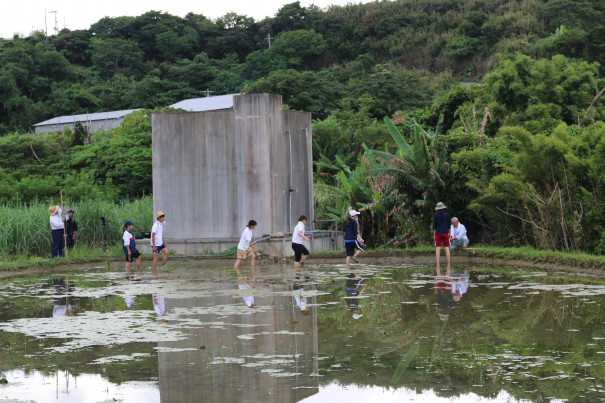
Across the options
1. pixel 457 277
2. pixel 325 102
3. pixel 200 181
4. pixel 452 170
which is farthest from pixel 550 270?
pixel 325 102

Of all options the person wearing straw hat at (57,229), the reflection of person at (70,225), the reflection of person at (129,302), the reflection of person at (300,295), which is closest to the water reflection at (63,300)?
the reflection of person at (129,302)

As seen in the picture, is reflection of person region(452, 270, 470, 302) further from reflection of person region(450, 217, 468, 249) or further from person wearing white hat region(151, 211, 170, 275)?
person wearing white hat region(151, 211, 170, 275)

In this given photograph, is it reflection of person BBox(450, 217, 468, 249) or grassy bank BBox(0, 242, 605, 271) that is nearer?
grassy bank BBox(0, 242, 605, 271)

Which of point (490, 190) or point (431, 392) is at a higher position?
point (490, 190)

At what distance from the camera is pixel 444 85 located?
67.8m

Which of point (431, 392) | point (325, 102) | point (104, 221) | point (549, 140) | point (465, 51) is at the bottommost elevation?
point (431, 392)

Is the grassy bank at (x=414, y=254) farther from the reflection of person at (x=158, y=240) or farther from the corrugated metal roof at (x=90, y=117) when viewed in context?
the corrugated metal roof at (x=90, y=117)

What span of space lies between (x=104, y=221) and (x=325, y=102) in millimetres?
25286

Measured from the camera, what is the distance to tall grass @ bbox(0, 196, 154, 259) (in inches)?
958

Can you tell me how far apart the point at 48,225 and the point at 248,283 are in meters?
10.6

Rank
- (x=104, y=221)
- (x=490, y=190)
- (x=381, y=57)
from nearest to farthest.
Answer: (x=490, y=190) → (x=104, y=221) → (x=381, y=57)

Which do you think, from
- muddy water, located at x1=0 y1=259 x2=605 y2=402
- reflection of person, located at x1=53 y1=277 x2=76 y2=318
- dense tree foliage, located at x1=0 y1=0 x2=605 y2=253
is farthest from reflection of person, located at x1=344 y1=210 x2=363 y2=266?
reflection of person, located at x1=53 y1=277 x2=76 y2=318

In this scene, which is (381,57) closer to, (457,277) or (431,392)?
(457,277)

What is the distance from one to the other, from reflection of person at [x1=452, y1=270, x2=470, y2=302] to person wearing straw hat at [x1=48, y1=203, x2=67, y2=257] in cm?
1219
